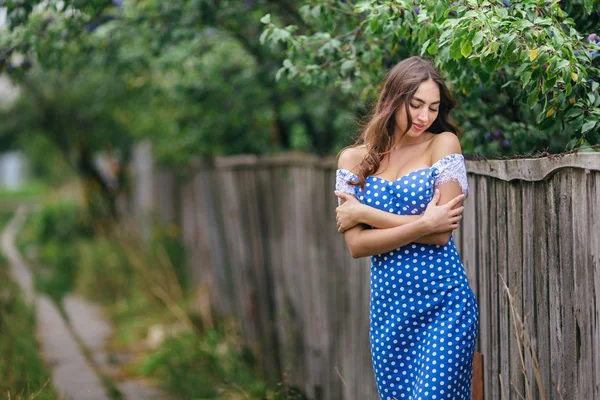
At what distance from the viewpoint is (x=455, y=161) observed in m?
2.90

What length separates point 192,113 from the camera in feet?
27.7

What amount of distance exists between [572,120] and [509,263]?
0.60 meters

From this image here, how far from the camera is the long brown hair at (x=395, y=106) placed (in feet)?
9.57

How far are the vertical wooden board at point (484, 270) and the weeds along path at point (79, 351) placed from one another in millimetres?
2883

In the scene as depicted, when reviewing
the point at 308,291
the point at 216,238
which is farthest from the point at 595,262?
the point at 216,238

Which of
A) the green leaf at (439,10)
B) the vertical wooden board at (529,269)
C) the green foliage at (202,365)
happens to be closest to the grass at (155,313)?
the green foliage at (202,365)

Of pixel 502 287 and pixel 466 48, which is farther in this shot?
pixel 502 287

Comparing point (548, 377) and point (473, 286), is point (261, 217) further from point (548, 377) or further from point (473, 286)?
point (548, 377)

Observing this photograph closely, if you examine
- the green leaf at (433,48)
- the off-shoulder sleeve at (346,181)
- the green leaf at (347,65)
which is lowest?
the off-shoulder sleeve at (346,181)

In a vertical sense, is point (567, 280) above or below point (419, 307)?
above

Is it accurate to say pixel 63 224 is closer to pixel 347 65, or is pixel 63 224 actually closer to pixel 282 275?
pixel 282 275

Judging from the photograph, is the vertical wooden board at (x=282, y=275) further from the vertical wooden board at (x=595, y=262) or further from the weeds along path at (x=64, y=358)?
the vertical wooden board at (x=595, y=262)

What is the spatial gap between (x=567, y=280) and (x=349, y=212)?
2.68 feet

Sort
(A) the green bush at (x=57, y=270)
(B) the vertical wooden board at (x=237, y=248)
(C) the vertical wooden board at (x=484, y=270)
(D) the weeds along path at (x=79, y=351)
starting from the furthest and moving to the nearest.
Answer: (A) the green bush at (x=57, y=270)
(B) the vertical wooden board at (x=237, y=248)
(D) the weeds along path at (x=79, y=351)
(C) the vertical wooden board at (x=484, y=270)
